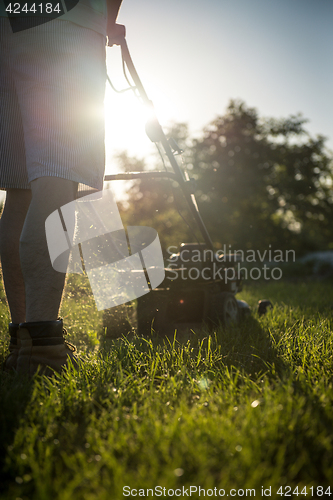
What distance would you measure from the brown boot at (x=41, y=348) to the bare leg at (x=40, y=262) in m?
0.04

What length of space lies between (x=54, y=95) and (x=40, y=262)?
2.30ft

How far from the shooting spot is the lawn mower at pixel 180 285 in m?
2.37

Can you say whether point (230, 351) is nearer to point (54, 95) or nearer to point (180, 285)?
point (180, 285)

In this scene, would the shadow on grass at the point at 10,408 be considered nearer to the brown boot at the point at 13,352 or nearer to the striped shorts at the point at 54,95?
the brown boot at the point at 13,352

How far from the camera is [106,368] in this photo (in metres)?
1.42

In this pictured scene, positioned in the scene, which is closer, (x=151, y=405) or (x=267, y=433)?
(x=267, y=433)

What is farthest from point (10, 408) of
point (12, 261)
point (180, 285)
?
point (180, 285)

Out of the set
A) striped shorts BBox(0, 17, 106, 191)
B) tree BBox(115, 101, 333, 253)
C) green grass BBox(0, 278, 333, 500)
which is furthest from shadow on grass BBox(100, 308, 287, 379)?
tree BBox(115, 101, 333, 253)

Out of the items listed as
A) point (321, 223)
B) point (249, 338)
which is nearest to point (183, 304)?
point (249, 338)

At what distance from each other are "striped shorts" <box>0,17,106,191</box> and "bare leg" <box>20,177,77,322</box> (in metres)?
0.08

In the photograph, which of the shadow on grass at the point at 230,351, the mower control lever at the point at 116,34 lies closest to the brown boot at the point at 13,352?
the shadow on grass at the point at 230,351

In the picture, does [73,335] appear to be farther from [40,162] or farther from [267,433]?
[267,433]

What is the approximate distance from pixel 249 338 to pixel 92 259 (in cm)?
109

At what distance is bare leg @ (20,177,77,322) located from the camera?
142 cm
